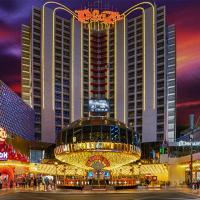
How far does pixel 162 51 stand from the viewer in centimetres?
16200

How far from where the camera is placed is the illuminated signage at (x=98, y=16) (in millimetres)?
172175

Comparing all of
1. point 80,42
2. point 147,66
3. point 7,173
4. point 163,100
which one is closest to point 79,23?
point 80,42

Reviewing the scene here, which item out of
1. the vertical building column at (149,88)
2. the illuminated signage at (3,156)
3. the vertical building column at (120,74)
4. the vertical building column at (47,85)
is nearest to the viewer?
the illuminated signage at (3,156)

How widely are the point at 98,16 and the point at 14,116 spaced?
68008 mm

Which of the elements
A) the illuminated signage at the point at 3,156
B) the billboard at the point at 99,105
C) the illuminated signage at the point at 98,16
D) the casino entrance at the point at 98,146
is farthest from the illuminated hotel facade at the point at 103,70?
the illuminated signage at the point at 3,156

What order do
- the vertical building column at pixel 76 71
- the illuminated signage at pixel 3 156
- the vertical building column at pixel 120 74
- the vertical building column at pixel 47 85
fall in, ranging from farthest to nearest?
1. the vertical building column at pixel 120 74
2. the vertical building column at pixel 76 71
3. the vertical building column at pixel 47 85
4. the illuminated signage at pixel 3 156

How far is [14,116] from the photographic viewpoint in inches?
4680

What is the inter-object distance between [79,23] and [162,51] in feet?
104

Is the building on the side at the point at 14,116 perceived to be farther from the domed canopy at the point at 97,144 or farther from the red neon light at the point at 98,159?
the red neon light at the point at 98,159

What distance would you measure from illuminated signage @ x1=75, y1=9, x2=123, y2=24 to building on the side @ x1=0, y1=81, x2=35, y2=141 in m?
40.5

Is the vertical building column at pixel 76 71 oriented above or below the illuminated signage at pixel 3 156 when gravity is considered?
above

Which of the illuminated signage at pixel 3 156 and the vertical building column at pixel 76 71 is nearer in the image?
the illuminated signage at pixel 3 156

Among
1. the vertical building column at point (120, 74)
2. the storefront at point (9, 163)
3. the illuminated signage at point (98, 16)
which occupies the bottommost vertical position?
the storefront at point (9, 163)

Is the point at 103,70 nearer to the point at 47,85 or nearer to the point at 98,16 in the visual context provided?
the point at 98,16
